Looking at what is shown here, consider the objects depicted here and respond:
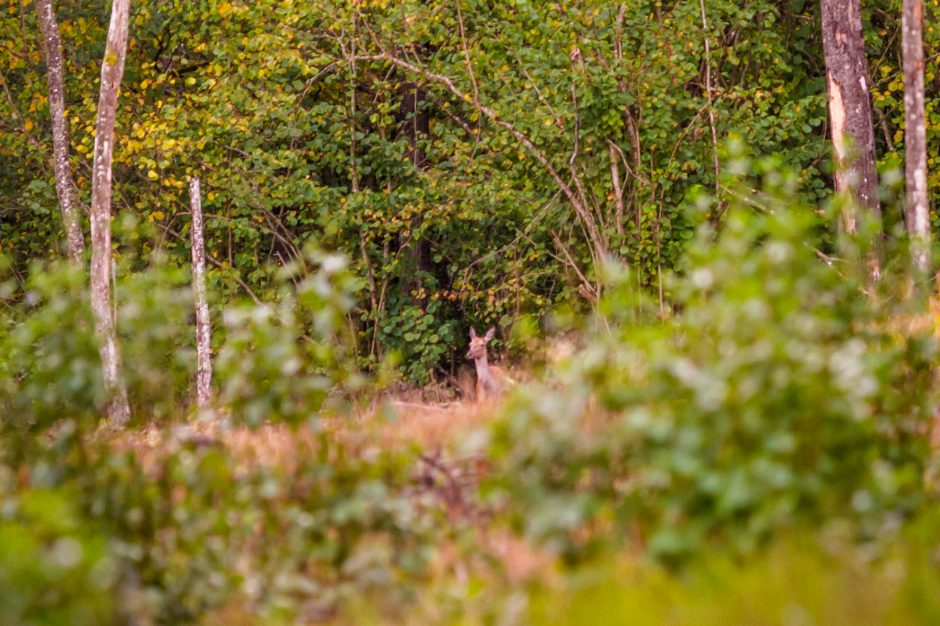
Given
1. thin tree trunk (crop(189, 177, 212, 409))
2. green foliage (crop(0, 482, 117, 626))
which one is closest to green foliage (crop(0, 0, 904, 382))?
thin tree trunk (crop(189, 177, 212, 409))

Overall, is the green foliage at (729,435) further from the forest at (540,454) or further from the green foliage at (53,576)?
the green foliage at (53,576)

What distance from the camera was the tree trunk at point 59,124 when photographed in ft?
56.3

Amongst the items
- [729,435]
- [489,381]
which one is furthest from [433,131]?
[729,435]

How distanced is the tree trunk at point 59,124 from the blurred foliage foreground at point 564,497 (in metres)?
12.0

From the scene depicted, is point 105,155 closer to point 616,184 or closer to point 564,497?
point 616,184

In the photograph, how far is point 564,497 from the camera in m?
4.70

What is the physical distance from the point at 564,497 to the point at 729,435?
67 cm

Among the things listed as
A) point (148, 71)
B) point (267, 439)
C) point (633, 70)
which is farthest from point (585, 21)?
point (267, 439)

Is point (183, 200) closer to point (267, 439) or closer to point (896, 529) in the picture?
point (267, 439)

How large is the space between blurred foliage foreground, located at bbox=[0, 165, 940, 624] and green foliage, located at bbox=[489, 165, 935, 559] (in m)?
0.01

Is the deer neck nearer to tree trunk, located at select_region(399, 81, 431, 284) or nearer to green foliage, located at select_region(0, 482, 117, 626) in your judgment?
green foliage, located at select_region(0, 482, 117, 626)

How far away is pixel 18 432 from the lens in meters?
5.76

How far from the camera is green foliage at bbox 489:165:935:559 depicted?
4453 mm

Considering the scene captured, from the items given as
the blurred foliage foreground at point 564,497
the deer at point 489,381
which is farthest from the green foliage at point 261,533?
the deer at point 489,381
